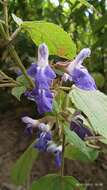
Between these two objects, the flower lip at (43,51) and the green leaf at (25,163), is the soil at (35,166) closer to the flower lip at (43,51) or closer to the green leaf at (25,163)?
the green leaf at (25,163)

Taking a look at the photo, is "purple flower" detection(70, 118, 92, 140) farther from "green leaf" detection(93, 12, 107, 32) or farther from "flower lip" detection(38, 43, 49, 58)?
"green leaf" detection(93, 12, 107, 32)

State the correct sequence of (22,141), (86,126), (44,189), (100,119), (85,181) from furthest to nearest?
(22,141) < (85,181) < (44,189) < (86,126) < (100,119)

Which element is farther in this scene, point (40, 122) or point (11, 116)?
point (11, 116)

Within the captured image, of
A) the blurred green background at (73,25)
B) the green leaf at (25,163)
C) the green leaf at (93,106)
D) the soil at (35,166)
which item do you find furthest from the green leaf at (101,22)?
the green leaf at (93,106)

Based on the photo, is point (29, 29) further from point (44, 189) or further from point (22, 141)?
point (22, 141)

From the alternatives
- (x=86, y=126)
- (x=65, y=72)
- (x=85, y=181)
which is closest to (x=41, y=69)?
(x=65, y=72)

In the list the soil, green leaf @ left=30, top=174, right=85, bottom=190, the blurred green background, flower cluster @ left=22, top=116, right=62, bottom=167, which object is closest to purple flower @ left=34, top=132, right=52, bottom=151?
flower cluster @ left=22, top=116, right=62, bottom=167
